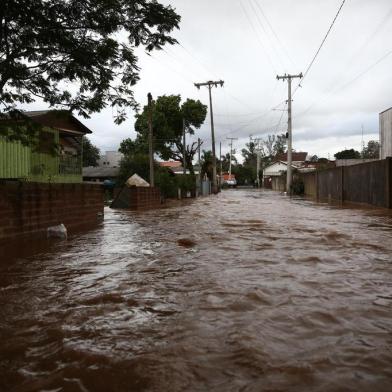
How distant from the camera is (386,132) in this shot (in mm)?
23656

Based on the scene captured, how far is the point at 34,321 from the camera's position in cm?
332

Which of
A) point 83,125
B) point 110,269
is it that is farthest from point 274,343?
point 83,125

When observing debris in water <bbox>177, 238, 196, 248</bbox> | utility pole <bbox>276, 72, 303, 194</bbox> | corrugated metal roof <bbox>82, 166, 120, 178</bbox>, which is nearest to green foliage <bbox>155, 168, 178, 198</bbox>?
utility pole <bbox>276, 72, 303, 194</bbox>

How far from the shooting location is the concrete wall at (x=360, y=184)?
53.9 ft

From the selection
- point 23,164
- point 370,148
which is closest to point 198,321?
point 23,164

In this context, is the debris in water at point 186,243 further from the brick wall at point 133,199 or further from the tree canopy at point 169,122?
the tree canopy at point 169,122

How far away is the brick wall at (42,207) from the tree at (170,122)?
35636 millimetres

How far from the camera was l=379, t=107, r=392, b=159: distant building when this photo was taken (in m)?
23.2

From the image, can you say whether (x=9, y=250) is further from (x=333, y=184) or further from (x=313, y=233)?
(x=333, y=184)

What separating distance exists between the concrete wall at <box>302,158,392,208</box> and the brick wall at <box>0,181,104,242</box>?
1070 centimetres

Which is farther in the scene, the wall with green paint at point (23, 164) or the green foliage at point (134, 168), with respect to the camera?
the green foliage at point (134, 168)

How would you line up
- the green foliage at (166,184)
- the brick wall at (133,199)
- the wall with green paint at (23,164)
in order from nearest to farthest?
the wall with green paint at (23,164) < the brick wall at (133,199) < the green foliage at (166,184)

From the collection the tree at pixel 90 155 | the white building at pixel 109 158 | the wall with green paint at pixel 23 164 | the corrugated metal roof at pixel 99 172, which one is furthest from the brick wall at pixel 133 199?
the white building at pixel 109 158

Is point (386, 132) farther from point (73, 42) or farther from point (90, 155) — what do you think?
point (90, 155)
